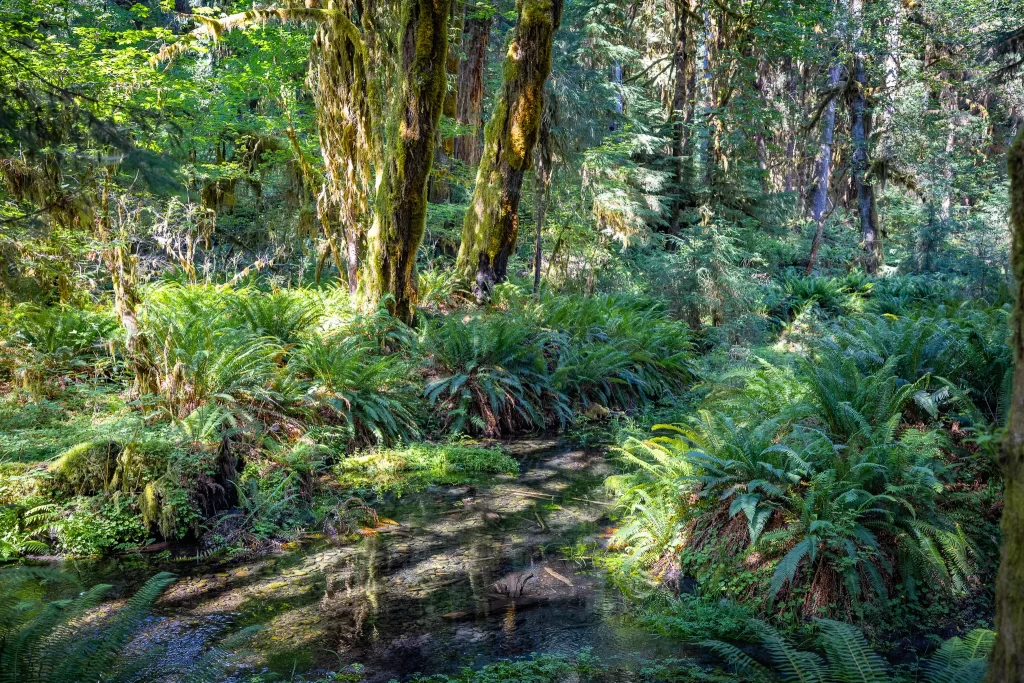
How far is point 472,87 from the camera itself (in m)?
17.1

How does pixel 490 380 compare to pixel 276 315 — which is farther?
pixel 276 315

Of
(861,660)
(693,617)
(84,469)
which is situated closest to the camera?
(861,660)

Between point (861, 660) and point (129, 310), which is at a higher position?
point (129, 310)

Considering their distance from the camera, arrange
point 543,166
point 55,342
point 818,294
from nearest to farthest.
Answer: point 55,342, point 543,166, point 818,294

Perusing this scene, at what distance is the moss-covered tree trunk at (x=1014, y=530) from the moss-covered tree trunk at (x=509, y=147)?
9.50 metres

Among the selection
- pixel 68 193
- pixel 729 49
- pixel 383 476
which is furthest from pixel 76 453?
pixel 729 49

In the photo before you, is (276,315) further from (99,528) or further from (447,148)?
(447,148)

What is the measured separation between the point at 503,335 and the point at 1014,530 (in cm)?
740

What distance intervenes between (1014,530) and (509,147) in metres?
9.94

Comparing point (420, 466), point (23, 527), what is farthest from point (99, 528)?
point (420, 466)

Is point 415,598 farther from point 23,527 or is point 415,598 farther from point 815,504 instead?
point 23,527

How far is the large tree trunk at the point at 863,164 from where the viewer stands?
17413mm

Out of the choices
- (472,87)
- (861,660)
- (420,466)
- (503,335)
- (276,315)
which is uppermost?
(472,87)

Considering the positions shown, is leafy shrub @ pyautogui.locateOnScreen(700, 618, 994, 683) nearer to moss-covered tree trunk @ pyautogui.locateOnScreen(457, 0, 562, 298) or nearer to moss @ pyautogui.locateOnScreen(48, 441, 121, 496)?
moss @ pyautogui.locateOnScreen(48, 441, 121, 496)
